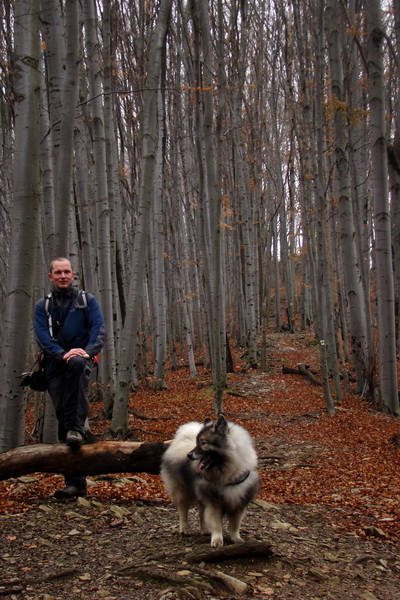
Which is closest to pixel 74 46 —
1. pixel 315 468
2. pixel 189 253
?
pixel 315 468

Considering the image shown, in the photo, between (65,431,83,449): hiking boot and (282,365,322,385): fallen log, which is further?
(282,365,322,385): fallen log

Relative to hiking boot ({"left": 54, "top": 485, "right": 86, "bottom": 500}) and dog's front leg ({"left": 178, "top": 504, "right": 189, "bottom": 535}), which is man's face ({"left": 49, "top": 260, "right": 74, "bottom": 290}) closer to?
hiking boot ({"left": 54, "top": 485, "right": 86, "bottom": 500})

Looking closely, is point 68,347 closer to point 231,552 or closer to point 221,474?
point 221,474

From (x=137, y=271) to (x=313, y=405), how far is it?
5.95 metres

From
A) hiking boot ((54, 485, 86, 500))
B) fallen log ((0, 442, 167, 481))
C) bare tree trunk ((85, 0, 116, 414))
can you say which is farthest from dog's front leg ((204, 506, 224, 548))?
bare tree trunk ((85, 0, 116, 414))

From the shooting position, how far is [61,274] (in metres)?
4.84

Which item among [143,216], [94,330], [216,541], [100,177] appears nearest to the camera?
[216,541]

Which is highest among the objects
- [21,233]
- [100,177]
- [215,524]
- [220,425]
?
[100,177]

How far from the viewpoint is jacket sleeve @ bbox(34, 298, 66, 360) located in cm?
470

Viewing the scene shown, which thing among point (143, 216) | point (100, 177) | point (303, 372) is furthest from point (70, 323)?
point (303, 372)

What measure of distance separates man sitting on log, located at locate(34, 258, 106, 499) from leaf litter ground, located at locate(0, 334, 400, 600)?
2.02 feet

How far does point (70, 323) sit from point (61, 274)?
19.5 inches

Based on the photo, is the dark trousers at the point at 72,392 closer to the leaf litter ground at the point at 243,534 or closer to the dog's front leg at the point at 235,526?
the leaf litter ground at the point at 243,534

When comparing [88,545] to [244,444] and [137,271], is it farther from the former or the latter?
[137,271]
